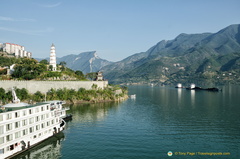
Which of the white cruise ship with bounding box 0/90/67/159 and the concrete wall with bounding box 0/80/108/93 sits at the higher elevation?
the concrete wall with bounding box 0/80/108/93

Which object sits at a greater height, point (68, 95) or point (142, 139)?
point (68, 95)

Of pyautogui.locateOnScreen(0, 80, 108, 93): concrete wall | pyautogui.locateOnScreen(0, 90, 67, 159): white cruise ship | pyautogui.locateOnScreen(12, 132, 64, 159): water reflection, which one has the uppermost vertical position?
pyautogui.locateOnScreen(0, 80, 108, 93): concrete wall

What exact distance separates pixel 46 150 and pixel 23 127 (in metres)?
5.66

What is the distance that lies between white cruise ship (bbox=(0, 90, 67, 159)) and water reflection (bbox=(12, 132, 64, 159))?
0.84 meters

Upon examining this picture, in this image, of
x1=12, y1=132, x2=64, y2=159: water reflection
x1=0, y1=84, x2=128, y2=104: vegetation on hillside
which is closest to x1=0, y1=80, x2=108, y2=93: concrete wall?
x1=0, y1=84, x2=128, y2=104: vegetation on hillside

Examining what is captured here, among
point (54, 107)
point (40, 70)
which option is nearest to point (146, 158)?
point (54, 107)

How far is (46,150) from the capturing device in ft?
121

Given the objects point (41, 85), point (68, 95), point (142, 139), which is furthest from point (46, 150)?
point (41, 85)

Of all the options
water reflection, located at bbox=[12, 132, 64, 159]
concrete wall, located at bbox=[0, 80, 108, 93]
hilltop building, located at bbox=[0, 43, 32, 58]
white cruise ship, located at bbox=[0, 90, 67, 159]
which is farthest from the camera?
hilltop building, located at bbox=[0, 43, 32, 58]

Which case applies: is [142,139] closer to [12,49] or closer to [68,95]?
[68,95]

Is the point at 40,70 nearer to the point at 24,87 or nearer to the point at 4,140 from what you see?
the point at 24,87

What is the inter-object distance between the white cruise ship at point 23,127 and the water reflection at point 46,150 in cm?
84

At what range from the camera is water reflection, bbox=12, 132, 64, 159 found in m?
34.2

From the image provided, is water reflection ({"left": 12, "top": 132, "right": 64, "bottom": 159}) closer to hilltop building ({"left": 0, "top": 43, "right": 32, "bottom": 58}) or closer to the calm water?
the calm water
